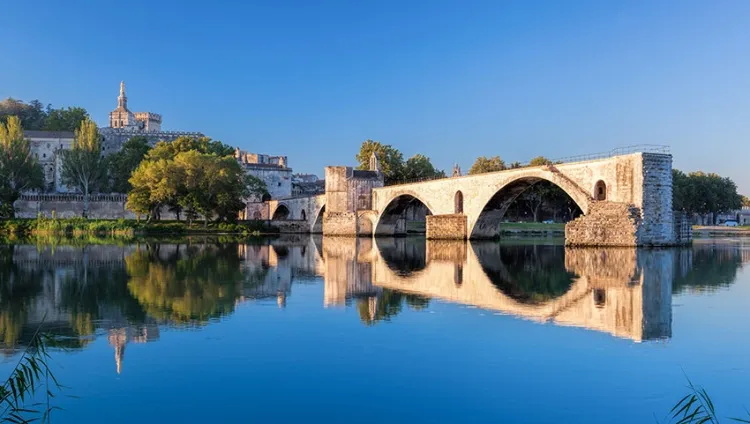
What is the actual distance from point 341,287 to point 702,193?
6736 centimetres

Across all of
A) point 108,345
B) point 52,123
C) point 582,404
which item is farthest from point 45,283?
point 52,123

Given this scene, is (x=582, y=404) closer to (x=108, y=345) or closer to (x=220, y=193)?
(x=108, y=345)

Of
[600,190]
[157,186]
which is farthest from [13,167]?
[600,190]

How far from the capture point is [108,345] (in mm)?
9930

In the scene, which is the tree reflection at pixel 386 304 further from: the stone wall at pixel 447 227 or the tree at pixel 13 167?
the tree at pixel 13 167

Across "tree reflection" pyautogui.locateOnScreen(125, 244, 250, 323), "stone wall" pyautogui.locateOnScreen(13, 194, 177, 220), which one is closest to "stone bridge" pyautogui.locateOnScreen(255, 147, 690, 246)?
"tree reflection" pyautogui.locateOnScreen(125, 244, 250, 323)

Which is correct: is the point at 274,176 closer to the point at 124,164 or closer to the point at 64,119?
the point at 124,164

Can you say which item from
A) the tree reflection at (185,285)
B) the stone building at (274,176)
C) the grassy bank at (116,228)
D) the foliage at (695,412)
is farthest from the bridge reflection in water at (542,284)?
the stone building at (274,176)

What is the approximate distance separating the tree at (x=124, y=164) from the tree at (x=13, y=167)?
1007 cm

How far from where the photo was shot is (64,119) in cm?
10956

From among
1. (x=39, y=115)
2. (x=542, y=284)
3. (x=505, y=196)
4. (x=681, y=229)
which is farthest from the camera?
(x=39, y=115)

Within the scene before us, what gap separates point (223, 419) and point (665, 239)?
3010 centimetres

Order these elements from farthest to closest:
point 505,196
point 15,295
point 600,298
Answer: point 505,196, point 15,295, point 600,298

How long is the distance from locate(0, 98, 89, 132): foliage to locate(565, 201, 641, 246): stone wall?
304 ft
